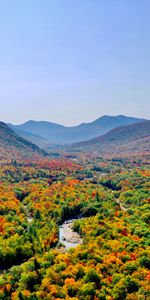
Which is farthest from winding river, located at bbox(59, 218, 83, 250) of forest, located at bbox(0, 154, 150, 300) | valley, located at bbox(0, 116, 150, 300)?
Answer: forest, located at bbox(0, 154, 150, 300)

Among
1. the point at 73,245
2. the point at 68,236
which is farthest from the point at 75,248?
the point at 68,236

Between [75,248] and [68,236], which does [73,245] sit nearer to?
[68,236]

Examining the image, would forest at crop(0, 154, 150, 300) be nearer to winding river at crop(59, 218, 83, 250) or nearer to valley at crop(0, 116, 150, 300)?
valley at crop(0, 116, 150, 300)

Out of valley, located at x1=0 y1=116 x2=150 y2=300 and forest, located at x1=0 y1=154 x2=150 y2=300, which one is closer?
forest, located at x1=0 y1=154 x2=150 y2=300

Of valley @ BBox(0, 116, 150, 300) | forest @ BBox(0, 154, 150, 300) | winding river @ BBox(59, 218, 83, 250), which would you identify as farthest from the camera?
winding river @ BBox(59, 218, 83, 250)

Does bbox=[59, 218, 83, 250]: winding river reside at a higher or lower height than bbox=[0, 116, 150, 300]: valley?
lower

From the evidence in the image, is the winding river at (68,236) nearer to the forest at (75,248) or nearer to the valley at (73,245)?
the valley at (73,245)

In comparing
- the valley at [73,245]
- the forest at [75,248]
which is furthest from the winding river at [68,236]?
the forest at [75,248]

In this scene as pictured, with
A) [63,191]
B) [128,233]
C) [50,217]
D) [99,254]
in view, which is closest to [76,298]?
[99,254]
